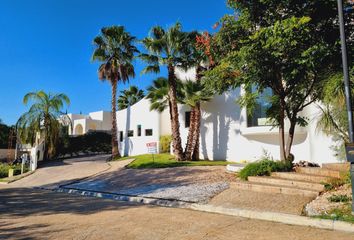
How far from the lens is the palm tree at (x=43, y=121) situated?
2788 cm

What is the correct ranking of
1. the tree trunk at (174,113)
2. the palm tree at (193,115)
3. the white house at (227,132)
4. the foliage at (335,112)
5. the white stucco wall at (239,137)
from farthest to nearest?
the palm tree at (193,115) < the tree trunk at (174,113) < the white house at (227,132) < the white stucco wall at (239,137) < the foliage at (335,112)

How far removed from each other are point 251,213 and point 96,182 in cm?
1041

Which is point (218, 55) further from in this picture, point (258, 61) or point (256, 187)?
point (256, 187)

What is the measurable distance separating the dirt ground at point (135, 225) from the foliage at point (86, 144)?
22.6m

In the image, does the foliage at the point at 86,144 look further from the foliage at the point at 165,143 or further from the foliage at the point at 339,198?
the foliage at the point at 339,198

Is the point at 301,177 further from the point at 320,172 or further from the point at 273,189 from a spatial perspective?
the point at 273,189

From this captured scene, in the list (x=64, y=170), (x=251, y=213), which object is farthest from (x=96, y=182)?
(x=251, y=213)

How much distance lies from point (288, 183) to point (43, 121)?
25221mm

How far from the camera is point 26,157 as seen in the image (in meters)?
25.2

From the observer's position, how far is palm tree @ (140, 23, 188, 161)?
1920 cm

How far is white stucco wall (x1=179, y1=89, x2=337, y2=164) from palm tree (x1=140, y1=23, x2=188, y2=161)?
259 cm

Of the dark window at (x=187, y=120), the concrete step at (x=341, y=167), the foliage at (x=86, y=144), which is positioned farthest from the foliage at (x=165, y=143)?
the concrete step at (x=341, y=167)

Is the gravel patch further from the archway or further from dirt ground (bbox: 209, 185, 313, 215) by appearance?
the archway

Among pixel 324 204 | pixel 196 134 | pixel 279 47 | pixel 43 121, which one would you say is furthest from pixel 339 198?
pixel 43 121
